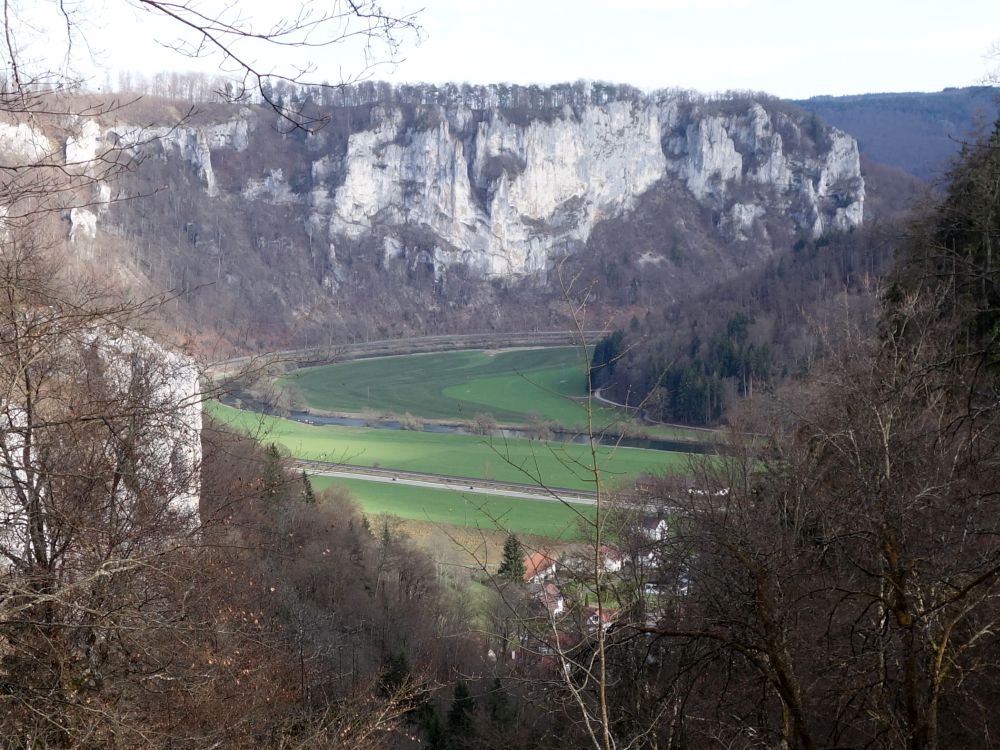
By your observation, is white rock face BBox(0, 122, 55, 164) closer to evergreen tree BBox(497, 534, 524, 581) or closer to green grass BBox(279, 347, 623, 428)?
evergreen tree BBox(497, 534, 524, 581)

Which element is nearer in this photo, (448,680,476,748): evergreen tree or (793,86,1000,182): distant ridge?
(448,680,476,748): evergreen tree

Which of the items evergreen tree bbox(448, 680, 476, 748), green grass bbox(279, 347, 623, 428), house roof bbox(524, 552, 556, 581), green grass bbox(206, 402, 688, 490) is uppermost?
house roof bbox(524, 552, 556, 581)

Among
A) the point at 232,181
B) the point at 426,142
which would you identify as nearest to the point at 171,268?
the point at 232,181

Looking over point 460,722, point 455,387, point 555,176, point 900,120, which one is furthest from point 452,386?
point 900,120

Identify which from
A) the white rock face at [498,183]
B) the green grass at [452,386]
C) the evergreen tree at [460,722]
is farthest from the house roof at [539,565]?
the white rock face at [498,183]

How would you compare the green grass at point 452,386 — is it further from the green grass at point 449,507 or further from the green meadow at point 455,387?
the green grass at point 449,507

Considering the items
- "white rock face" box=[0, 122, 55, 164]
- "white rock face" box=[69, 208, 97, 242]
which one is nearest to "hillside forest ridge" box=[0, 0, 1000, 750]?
"white rock face" box=[0, 122, 55, 164]

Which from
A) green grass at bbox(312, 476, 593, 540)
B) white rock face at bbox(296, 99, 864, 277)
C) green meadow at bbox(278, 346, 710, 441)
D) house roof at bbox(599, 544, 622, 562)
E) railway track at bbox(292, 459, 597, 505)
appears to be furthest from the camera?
white rock face at bbox(296, 99, 864, 277)
